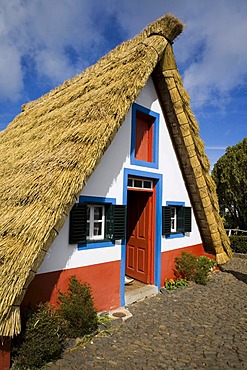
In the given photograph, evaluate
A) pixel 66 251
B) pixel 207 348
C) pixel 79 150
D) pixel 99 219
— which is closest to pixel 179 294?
pixel 207 348

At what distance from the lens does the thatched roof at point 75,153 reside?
3559 millimetres

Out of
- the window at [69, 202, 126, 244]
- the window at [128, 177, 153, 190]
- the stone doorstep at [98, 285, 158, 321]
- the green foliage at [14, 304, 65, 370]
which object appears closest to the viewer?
the green foliage at [14, 304, 65, 370]

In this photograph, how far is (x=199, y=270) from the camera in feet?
26.0

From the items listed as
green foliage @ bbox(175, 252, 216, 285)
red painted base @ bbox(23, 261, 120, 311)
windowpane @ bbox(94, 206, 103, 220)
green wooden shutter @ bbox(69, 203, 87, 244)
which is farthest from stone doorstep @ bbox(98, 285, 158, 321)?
windowpane @ bbox(94, 206, 103, 220)

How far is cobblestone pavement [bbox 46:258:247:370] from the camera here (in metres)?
3.88

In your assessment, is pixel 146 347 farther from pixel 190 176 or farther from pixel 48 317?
pixel 190 176

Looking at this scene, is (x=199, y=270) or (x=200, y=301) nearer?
(x=200, y=301)

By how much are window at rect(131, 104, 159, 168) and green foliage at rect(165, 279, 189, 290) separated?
3266mm

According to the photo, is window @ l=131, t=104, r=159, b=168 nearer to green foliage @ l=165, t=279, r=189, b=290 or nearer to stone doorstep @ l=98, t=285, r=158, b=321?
stone doorstep @ l=98, t=285, r=158, b=321

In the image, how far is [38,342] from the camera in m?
3.63

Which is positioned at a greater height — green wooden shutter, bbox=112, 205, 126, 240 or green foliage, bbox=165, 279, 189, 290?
green wooden shutter, bbox=112, 205, 126, 240

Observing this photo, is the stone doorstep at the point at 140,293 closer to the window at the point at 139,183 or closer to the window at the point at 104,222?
the window at the point at 104,222

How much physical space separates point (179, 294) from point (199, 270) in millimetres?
1298

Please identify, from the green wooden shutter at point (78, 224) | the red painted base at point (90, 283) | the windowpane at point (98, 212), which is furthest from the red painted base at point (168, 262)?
the green wooden shutter at point (78, 224)
